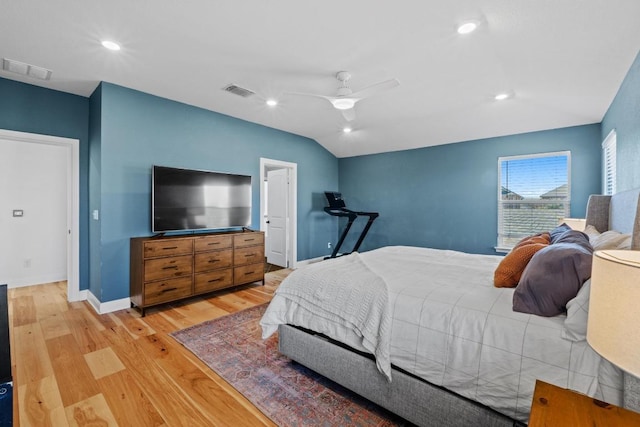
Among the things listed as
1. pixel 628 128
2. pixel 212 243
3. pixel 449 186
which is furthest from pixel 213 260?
pixel 628 128

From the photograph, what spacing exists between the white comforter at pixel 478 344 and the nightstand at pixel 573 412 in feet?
1.20

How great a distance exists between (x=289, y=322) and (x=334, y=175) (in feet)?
15.9

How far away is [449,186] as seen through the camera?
5273mm

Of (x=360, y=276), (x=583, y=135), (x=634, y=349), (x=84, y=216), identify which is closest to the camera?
(x=634, y=349)

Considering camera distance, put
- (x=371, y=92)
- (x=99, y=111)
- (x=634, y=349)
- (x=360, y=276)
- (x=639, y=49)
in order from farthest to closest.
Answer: (x=99, y=111) < (x=371, y=92) < (x=639, y=49) < (x=360, y=276) < (x=634, y=349)

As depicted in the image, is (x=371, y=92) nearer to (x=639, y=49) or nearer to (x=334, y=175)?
(x=639, y=49)

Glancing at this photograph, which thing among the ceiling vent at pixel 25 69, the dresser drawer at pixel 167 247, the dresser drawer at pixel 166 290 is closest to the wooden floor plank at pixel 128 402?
the dresser drawer at pixel 166 290

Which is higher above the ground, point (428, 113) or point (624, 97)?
point (428, 113)

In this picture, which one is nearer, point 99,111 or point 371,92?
point 371,92

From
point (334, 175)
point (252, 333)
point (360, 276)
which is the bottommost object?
point (252, 333)

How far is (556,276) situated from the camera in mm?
1375

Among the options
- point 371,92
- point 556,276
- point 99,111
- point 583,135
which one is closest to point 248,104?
point 99,111

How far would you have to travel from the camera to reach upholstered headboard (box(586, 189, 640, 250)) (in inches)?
70.9

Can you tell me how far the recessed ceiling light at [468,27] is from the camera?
2.15m
